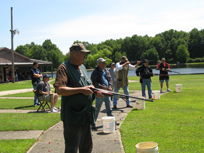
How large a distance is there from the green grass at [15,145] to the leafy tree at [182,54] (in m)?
130

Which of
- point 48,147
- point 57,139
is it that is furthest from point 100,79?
point 48,147

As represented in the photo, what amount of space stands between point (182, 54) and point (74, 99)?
132 metres

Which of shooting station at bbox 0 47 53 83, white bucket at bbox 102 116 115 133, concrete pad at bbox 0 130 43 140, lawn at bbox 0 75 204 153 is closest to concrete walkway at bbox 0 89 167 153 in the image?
concrete pad at bbox 0 130 43 140

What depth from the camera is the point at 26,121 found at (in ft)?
27.0

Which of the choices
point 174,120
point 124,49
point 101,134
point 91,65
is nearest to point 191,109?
point 174,120

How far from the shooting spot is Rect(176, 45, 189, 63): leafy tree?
12739cm

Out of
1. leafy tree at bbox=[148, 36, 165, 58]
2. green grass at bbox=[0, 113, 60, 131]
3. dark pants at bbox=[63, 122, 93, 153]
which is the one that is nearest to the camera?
dark pants at bbox=[63, 122, 93, 153]

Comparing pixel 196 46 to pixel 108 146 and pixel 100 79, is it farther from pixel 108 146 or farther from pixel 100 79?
pixel 108 146

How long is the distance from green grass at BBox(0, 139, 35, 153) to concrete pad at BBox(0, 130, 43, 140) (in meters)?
0.34

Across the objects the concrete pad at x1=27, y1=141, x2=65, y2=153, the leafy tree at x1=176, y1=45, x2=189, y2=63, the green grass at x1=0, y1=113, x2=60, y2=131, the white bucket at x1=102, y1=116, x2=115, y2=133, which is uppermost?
the leafy tree at x1=176, y1=45, x2=189, y2=63

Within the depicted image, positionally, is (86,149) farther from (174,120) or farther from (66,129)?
(174,120)

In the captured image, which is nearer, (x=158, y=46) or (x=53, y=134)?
(x=53, y=134)

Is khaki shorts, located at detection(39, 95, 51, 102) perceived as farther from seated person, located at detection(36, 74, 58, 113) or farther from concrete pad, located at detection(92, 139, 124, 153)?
concrete pad, located at detection(92, 139, 124, 153)

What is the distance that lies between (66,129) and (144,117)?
499 centimetres
